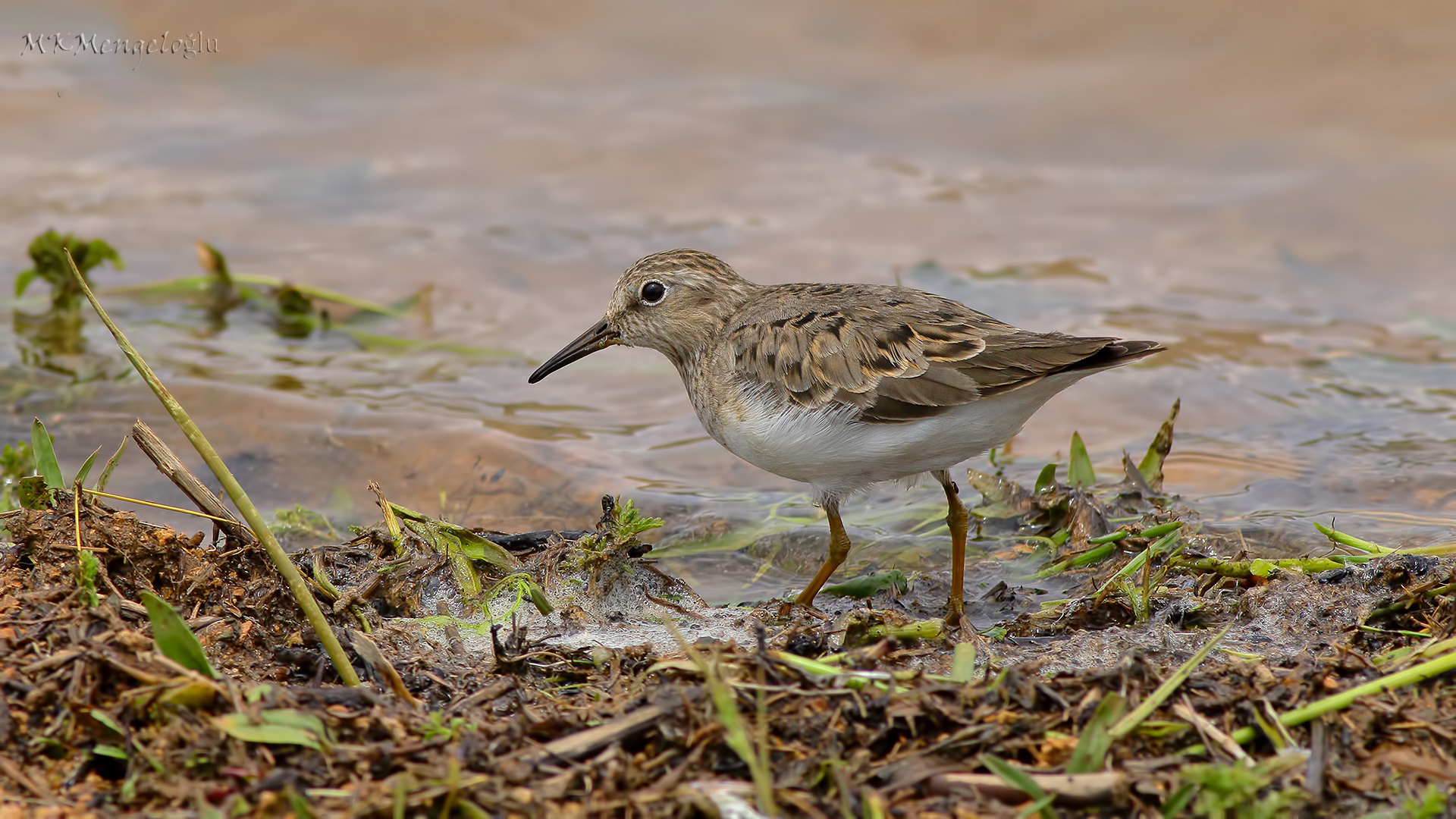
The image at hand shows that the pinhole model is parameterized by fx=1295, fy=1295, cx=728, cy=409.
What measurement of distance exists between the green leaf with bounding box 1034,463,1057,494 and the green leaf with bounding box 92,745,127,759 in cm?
423

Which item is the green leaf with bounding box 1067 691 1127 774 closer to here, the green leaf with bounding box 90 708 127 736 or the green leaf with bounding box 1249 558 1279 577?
the green leaf with bounding box 1249 558 1279 577

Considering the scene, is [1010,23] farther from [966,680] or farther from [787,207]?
[966,680]

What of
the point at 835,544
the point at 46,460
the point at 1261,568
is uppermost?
the point at 46,460

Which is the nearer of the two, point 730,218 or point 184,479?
point 184,479

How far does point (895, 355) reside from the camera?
577 cm

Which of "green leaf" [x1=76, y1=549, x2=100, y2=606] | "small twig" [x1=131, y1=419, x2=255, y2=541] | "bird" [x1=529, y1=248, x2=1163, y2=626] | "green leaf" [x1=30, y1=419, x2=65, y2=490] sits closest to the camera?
"green leaf" [x1=76, y1=549, x2=100, y2=606]

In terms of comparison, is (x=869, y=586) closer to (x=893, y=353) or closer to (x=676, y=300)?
(x=893, y=353)

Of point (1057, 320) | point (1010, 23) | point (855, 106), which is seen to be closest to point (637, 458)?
point (1057, 320)

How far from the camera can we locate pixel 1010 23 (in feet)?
45.0

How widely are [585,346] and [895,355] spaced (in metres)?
2.09

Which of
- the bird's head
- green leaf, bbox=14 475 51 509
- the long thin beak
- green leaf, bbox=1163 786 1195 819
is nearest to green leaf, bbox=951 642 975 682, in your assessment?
green leaf, bbox=1163 786 1195 819

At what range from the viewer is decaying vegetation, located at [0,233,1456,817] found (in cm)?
334

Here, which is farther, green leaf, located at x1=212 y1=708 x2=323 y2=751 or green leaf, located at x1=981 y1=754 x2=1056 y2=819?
green leaf, located at x1=212 y1=708 x2=323 y2=751

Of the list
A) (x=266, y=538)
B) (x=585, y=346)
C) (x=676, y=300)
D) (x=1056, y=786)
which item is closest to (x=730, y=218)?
(x=585, y=346)
